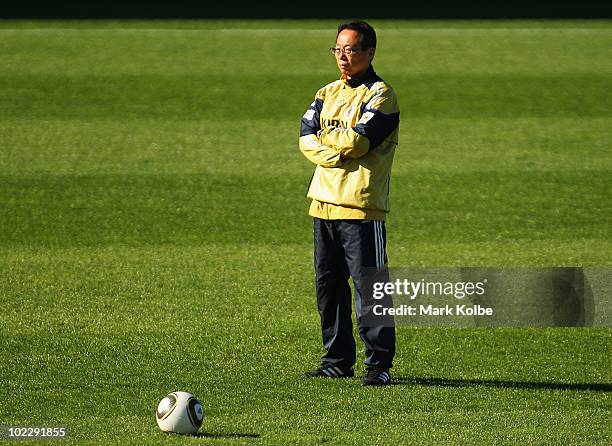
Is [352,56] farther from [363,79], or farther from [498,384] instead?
[498,384]

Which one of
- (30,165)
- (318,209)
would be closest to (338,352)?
(318,209)

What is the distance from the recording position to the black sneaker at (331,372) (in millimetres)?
6434

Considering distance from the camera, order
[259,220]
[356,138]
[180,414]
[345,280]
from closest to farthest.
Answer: [180,414] < [356,138] < [345,280] < [259,220]

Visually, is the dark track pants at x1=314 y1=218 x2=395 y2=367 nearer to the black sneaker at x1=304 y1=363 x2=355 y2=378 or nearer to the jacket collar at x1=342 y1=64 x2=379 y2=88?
the black sneaker at x1=304 y1=363 x2=355 y2=378

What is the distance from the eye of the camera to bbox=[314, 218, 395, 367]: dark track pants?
6.14 m

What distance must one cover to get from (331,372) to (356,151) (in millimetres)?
1231

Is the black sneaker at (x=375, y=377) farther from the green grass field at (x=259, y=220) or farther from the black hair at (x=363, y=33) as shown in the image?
the black hair at (x=363, y=33)

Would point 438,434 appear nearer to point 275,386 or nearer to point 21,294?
point 275,386

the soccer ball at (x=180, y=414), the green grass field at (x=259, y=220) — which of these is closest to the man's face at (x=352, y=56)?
the green grass field at (x=259, y=220)

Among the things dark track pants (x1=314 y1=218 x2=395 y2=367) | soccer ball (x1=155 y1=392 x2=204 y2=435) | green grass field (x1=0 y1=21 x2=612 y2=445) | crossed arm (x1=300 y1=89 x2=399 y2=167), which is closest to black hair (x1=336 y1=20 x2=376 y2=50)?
crossed arm (x1=300 y1=89 x2=399 y2=167)

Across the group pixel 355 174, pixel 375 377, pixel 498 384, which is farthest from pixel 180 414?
pixel 498 384

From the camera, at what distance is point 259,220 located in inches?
419

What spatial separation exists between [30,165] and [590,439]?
825 centimetres

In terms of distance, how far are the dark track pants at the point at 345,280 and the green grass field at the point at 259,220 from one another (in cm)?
22
